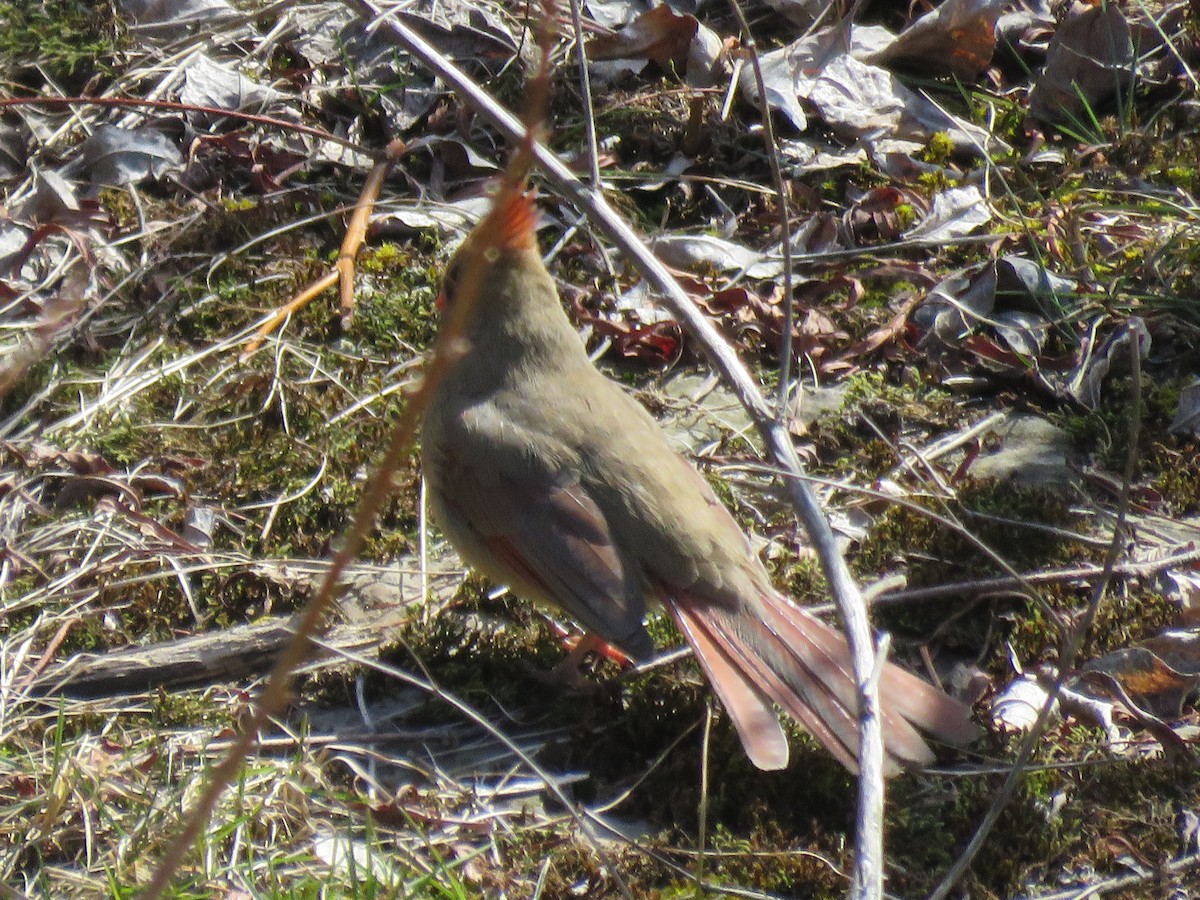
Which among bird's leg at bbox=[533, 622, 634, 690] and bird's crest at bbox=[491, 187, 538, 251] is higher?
bird's crest at bbox=[491, 187, 538, 251]

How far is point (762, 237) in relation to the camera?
5609 millimetres

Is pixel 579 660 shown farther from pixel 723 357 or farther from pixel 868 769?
pixel 868 769

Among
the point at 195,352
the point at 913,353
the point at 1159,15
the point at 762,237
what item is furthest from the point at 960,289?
the point at 195,352

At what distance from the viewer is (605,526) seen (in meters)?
3.88

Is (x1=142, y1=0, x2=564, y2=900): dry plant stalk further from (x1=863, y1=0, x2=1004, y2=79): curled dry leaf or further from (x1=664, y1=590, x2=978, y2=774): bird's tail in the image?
(x1=863, y1=0, x2=1004, y2=79): curled dry leaf

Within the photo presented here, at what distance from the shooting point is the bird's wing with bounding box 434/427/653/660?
12.2ft

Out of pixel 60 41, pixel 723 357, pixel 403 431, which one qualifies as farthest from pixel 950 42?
pixel 403 431

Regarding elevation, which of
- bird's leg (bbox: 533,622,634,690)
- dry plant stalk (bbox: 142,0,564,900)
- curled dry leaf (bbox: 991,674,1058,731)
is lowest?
bird's leg (bbox: 533,622,634,690)

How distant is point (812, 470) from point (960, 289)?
100 cm

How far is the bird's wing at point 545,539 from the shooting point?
3.71 metres

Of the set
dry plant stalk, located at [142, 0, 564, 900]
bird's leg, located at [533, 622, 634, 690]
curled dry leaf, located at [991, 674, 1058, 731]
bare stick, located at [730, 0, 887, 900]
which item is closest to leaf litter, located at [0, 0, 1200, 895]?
curled dry leaf, located at [991, 674, 1058, 731]

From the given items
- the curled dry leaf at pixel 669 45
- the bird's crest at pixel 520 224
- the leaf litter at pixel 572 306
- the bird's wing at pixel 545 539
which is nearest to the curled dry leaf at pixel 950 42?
the leaf litter at pixel 572 306

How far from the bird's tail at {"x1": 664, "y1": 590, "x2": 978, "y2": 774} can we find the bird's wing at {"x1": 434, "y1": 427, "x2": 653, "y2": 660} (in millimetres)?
178

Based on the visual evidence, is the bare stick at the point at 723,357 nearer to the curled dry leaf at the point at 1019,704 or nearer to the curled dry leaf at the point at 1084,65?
the curled dry leaf at the point at 1019,704
